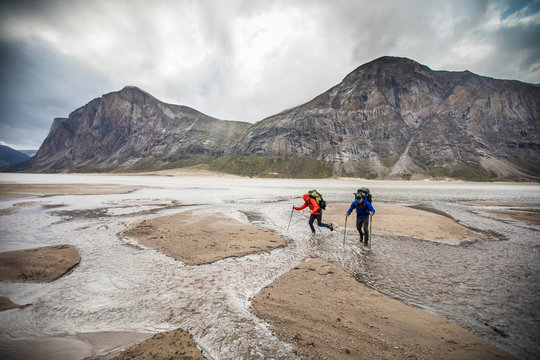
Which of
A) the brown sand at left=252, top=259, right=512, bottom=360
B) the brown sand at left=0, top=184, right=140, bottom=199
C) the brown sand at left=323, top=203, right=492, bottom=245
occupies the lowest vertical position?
the brown sand at left=323, top=203, right=492, bottom=245

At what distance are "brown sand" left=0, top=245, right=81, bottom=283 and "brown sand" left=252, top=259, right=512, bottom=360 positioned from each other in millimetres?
7853

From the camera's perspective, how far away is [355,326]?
5.14 meters

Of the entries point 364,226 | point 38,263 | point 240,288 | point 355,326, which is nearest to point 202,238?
point 240,288

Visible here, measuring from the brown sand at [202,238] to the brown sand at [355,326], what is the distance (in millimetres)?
4111

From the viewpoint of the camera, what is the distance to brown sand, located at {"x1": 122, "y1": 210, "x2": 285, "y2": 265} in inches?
408

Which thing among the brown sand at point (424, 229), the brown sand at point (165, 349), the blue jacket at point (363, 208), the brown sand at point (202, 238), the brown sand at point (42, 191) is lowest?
the brown sand at point (424, 229)

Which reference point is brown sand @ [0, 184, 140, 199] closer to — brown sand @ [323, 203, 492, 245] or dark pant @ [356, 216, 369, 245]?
brown sand @ [323, 203, 492, 245]

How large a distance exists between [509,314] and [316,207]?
9331mm

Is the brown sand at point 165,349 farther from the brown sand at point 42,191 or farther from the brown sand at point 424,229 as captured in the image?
the brown sand at point 42,191

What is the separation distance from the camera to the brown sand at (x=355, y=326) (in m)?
4.35

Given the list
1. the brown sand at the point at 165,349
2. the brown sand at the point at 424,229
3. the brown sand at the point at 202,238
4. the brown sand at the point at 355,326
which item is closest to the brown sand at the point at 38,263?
the brown sand at the point at 202,238

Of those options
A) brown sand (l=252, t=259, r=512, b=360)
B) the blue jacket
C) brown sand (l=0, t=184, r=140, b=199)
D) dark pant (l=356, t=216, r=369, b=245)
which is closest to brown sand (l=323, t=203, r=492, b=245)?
dark pant (l=356, t=216, r=369, b=245)

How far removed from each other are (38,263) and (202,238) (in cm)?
669

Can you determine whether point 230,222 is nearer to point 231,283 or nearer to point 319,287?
point 231,283
